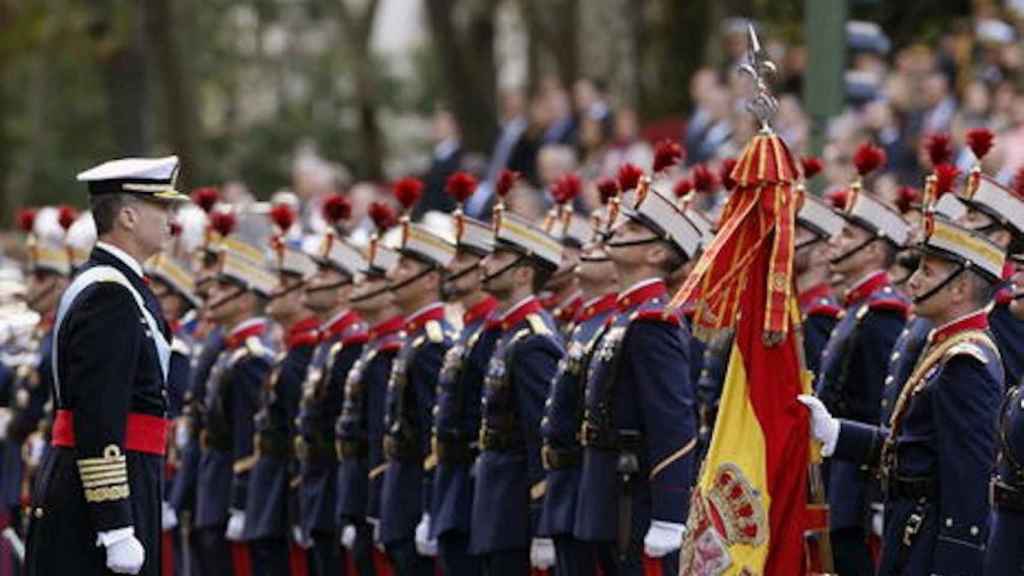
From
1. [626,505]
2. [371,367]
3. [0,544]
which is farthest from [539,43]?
[626,505]

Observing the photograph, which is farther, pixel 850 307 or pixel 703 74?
pixel 703 74

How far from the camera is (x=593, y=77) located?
1309 inches

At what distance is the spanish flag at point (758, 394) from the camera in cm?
1154

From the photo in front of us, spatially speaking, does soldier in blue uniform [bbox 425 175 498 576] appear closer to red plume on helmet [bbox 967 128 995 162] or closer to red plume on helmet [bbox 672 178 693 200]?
red plume on helmet [bbox 672 178 693 200]

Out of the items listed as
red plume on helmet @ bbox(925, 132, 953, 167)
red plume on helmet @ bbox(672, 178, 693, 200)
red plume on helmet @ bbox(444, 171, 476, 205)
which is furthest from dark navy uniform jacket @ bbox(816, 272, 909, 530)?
red plume on helmet @ bbox(444, 171, 476, 205)

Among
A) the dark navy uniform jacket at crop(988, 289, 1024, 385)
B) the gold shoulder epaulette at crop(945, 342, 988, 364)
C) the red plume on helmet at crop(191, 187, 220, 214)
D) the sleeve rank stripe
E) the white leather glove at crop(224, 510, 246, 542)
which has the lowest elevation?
the white leather glove at crop(224, 510, 246, 542)

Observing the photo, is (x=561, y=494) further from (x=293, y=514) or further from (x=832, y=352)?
(x=293, y=514)

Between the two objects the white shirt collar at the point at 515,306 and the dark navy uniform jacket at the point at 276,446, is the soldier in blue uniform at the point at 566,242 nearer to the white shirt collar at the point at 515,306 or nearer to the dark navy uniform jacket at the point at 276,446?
the white shirt collar at the point at 515,306

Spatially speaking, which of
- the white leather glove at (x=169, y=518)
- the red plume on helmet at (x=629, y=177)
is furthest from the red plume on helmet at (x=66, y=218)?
the red plume on helmet at (x=629, y=177)

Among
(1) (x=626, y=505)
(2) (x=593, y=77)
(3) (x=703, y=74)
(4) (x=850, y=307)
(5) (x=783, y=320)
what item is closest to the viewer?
(5) (x=783, y=320)

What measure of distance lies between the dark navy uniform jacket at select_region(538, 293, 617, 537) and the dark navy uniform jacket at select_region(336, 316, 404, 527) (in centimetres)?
206

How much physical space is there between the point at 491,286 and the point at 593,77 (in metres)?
19.0

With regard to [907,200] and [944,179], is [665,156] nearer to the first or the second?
[944,179]

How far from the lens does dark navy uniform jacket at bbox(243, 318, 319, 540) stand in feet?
54.5
